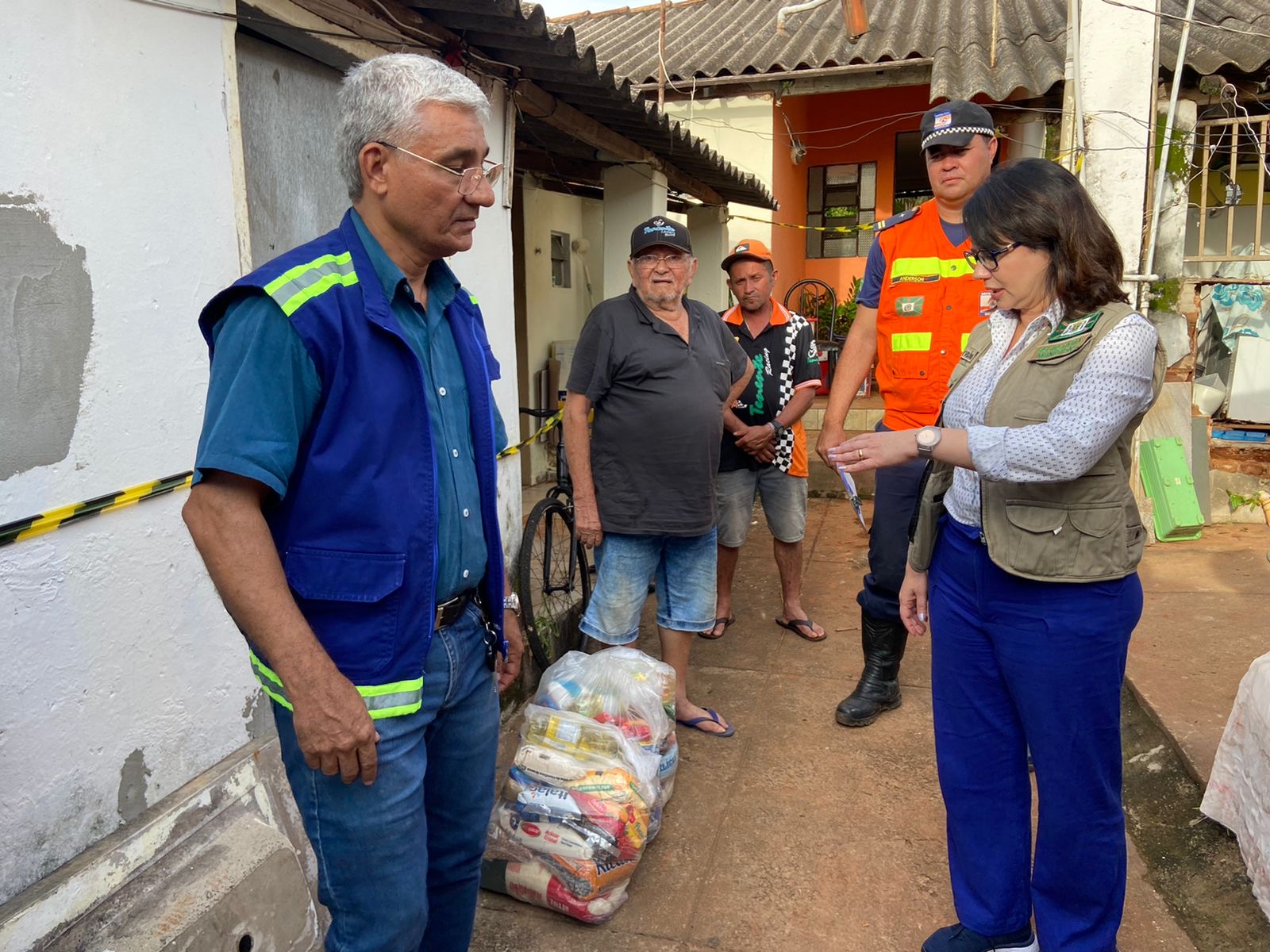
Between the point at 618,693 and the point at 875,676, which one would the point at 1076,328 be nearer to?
the point at 618,693

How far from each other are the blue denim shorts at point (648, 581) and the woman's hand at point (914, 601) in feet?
3.50

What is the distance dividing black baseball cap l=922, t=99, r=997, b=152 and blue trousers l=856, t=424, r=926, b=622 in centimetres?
105

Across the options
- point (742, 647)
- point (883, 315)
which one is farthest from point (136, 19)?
point (742, 647)

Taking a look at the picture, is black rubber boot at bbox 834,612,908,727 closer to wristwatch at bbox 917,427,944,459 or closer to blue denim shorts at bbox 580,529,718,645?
blue denim shorts at bbox 580,529,718,645

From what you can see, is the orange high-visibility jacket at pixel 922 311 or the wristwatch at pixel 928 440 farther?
the orange high-visibility jacket at pixel 922 311

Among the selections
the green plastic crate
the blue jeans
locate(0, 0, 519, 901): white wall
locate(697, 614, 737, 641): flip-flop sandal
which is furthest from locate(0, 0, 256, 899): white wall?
the green plastic crate

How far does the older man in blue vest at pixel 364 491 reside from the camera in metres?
A: 1.42

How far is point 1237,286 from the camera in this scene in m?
6.93

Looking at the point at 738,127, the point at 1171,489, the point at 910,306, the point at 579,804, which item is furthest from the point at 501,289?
the point at 738,127

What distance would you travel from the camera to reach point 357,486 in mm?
1523

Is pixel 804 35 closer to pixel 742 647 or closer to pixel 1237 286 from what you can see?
pixel 1237 286

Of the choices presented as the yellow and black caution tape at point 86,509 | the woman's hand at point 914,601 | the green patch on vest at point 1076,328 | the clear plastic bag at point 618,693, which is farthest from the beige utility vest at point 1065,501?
the yellow and black caution tape at point 86,509

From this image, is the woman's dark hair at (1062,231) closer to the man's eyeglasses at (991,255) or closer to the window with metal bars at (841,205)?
the man's eyeglasses at (991,255)

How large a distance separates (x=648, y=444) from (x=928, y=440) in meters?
1.48
